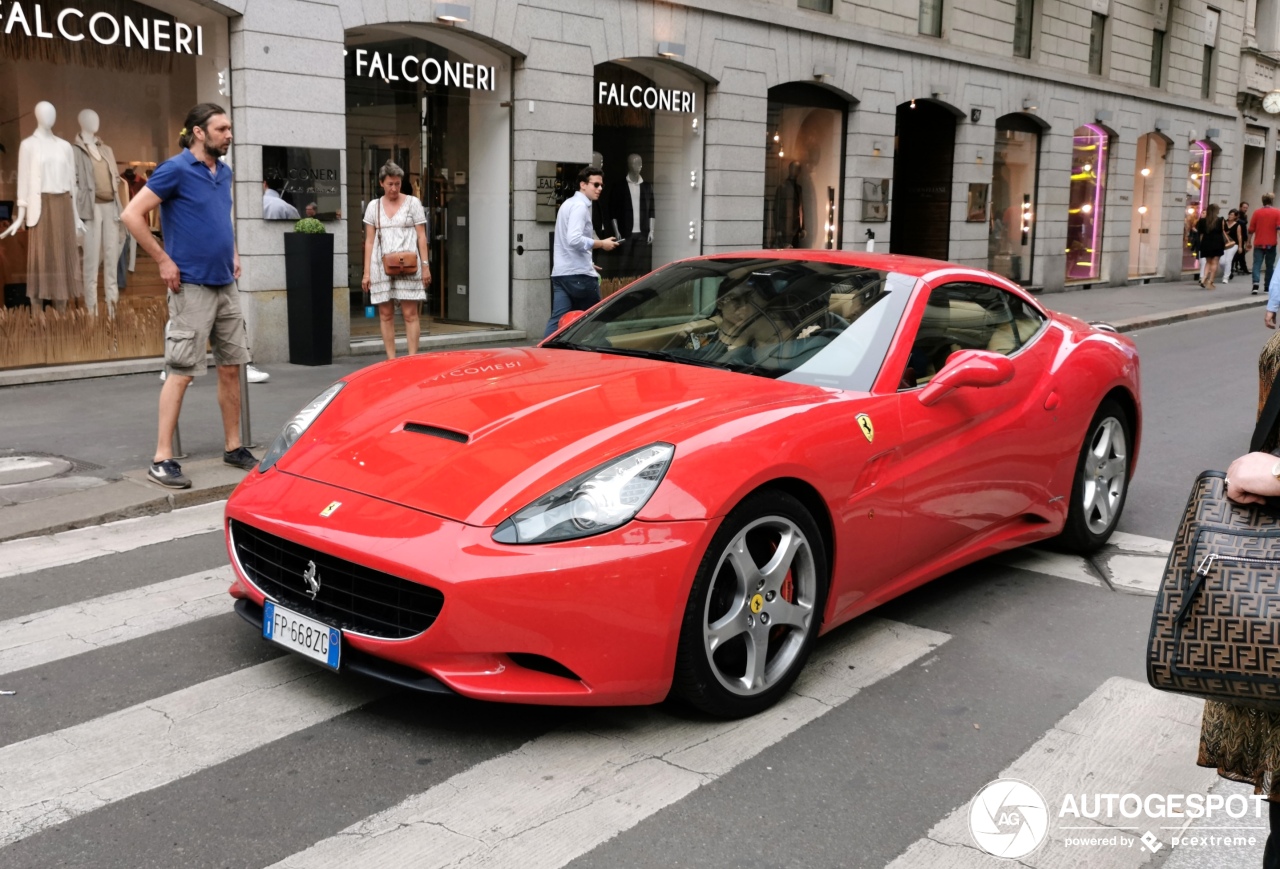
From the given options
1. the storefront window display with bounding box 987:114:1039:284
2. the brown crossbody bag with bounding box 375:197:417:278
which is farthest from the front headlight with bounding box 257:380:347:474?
the storefront window display with bounding box 987:114:1039:284

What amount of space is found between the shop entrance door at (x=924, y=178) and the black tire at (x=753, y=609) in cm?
1981

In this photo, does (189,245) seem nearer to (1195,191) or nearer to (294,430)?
(294,430)

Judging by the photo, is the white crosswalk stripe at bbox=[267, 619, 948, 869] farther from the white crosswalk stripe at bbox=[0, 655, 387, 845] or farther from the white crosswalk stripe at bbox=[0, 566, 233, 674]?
the white crosswalk stripe at bbox=[0, 566, 233, 674]

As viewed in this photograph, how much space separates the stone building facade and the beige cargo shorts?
487 cm

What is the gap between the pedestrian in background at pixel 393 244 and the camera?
35.3ft

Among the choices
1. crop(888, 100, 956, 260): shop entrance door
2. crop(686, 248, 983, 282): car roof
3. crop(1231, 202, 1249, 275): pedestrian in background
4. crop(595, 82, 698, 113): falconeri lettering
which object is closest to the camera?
crop(686, 248, 983, 282): car roof

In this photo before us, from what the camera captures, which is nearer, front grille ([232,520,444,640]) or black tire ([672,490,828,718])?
front grille ([232,520,444,640])

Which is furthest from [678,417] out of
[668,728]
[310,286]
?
[310,286]

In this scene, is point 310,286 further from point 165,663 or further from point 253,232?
point 165,663

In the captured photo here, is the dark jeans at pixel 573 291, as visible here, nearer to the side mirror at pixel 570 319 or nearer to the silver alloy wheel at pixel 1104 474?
the side mirror at pixel 570 319

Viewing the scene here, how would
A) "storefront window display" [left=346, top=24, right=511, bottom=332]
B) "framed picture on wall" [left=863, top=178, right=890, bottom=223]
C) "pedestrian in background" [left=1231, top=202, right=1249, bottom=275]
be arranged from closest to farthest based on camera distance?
"storefront window display" [left=346, top=24, right=511, bottom=332]
"framed picture on wall" [left=863, top=178, right=890, bottom=223]
"pedestrian in background" [left=1231, top=202, right=1249, bottom=275]

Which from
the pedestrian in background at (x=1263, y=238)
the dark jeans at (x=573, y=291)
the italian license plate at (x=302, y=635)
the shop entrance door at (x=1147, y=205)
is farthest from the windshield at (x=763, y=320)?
Result: the shop entrance door at (x=1147, y=205)

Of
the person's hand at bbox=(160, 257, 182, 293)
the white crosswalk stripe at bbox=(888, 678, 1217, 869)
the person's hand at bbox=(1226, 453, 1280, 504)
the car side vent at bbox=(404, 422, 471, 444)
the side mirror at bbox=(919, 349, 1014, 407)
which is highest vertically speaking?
the person's hand at bbox=(160, 257, 182, 293)

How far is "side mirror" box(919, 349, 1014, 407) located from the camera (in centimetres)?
474
